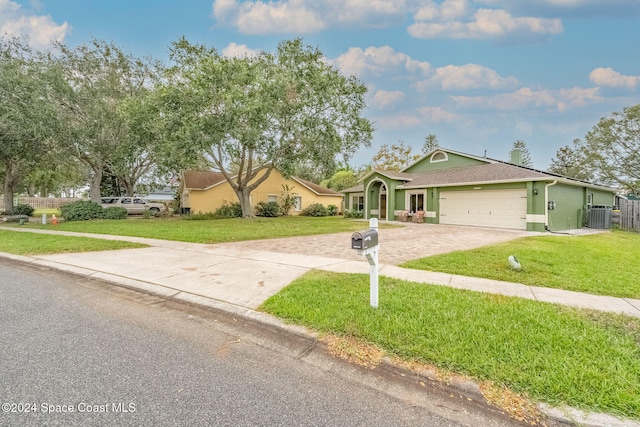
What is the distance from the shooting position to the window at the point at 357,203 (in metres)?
25.9

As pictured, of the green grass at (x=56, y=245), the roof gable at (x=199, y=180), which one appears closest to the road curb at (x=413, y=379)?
the green grass at (x=56, y=245)

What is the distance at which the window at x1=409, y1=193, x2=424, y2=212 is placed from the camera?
66.4 ft

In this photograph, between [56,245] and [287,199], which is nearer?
[56,245]

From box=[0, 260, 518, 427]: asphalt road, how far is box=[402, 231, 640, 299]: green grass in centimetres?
436

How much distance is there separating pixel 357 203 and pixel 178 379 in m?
24.3

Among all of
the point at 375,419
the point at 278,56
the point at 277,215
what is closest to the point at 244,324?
the point at 375,419

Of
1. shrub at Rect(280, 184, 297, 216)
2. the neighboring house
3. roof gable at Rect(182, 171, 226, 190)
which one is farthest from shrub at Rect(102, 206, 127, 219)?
shrub at Rect(280, 184, 297, 216)

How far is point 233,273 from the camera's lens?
6098 millimetres

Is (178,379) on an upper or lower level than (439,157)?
lower

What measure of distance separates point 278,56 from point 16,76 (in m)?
14.2

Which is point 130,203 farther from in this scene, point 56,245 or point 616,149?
point 616,149

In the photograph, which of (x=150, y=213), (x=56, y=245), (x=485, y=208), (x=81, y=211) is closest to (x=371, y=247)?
(x=56, y=245)

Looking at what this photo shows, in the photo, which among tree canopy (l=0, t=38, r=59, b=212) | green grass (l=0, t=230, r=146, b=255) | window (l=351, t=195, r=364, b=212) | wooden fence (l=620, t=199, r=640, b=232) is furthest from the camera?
window (l=351, t=195, r=364, b=212)

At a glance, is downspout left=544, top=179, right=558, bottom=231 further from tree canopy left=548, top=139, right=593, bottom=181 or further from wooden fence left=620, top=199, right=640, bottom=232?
tree canopy left=548, top=139, right=593, bottom=181
